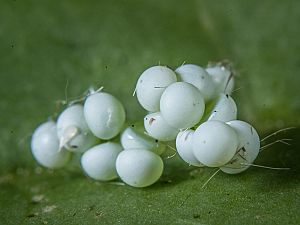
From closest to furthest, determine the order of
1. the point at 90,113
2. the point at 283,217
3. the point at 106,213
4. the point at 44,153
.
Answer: the point at 283,217
the point at 106,213
the point at 90,113
the point at 44,153

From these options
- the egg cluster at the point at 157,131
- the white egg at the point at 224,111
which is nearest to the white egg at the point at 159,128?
the egg cluster at the point at 157,131

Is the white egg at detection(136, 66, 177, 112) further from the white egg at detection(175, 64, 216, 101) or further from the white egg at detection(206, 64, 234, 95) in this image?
the white egg at detection(206, 64, 234, 95)

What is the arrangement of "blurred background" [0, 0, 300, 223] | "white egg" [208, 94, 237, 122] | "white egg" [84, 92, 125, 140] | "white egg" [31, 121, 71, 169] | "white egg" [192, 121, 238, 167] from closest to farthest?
"white egg" [192, 121, 238, 167] → "white egg" [208, 94, 237, 122] → "white egg" [84, 92, 125, 140] → "white egg" [31, 121, 71, 169] → "blurred background" [0, 0, 300, 223]

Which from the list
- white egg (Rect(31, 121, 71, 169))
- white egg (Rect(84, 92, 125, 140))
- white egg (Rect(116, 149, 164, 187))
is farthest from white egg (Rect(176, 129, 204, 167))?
white egg (Rect(31, 121, 71, 169))

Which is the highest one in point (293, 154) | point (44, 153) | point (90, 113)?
point (90, 113)

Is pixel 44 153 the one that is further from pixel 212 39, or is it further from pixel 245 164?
pixel 212 39

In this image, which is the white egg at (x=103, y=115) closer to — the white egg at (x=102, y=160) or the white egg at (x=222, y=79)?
the white egg at (x=102, y=160)

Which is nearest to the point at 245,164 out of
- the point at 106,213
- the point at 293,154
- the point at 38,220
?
the point at 293,154
